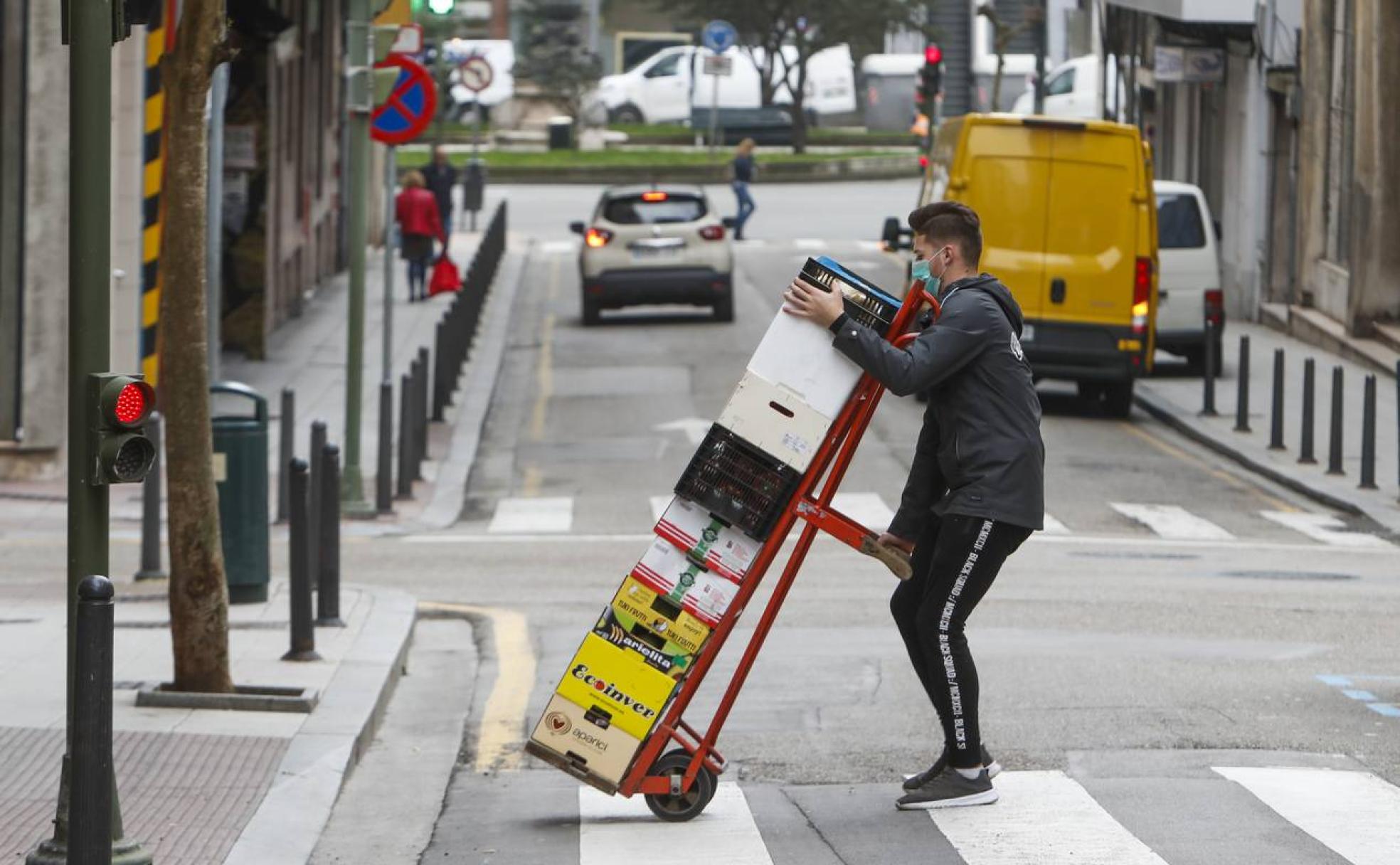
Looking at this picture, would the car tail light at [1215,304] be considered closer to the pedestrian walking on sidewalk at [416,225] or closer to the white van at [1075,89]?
the pedestrian walking on sidewalk at [416,225]

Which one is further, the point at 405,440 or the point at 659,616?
the point at 405,440

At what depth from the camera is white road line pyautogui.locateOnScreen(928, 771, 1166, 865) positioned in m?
7.01

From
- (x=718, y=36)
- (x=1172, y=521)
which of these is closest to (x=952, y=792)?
(x=1172, y=521)

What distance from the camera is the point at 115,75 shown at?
1902cm

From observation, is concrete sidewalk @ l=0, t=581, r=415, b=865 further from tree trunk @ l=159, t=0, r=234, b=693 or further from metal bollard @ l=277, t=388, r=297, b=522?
metal bollard @ l=277, t=388, r=297, b=522

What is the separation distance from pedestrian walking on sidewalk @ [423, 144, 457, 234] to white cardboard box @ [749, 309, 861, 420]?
29.4 metres

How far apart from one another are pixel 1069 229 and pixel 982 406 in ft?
49.9

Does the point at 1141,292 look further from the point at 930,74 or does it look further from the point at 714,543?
the point at 930,74

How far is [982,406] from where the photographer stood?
7531 mm

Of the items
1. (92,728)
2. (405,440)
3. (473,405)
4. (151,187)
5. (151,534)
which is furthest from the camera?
(473,405)

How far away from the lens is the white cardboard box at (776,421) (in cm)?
725

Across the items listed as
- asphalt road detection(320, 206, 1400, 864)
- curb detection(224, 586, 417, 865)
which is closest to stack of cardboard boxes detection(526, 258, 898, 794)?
asphalt road detection(320, 206, 1400, 864)

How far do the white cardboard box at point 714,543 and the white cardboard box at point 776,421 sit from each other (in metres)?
0.29

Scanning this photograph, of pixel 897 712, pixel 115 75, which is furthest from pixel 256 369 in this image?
pixel 897 712
